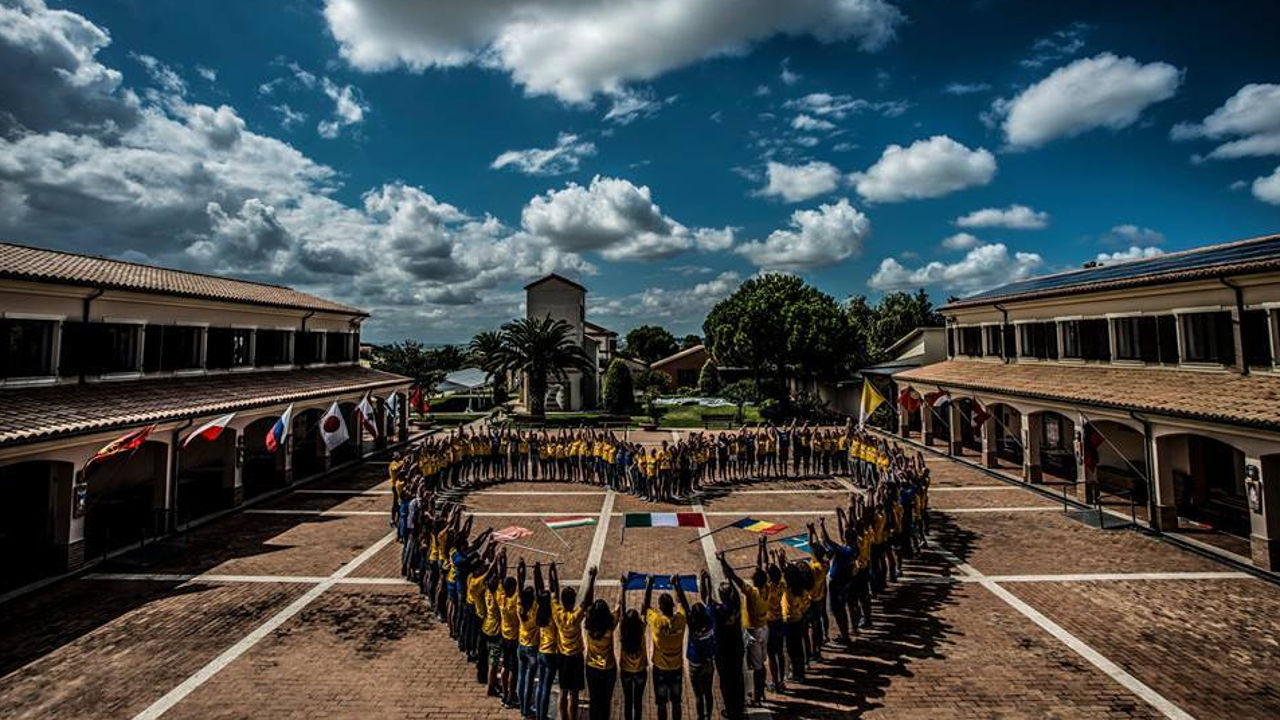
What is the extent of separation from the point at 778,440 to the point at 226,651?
57.2 feet

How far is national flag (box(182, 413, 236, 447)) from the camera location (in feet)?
48.6

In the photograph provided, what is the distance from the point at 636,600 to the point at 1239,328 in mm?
17217

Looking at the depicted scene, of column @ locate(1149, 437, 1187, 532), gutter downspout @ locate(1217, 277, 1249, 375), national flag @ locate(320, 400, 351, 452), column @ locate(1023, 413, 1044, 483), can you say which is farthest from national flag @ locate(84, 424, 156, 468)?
gutter downspout @ locate(1217, 277, 1249, 375)

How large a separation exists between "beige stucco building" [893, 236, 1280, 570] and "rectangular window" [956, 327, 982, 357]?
2.47 metres

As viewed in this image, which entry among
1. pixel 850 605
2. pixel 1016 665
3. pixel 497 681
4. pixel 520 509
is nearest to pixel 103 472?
pixel 520 509

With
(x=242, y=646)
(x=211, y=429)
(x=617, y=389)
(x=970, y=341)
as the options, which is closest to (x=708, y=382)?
(x=617, y=389)

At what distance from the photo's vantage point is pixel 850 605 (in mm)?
9406

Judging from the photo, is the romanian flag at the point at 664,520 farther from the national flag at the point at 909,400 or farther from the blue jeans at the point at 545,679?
the national flag at the point at 909,400

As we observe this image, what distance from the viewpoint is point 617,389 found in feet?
138

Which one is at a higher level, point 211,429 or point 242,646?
point 211,429

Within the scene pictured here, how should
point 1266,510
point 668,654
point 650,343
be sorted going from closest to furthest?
point 668,654 < point 1266,510 < point 650,343

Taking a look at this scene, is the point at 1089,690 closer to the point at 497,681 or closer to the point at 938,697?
the point at 938,697

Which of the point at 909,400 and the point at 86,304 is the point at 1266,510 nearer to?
the point at 909,400

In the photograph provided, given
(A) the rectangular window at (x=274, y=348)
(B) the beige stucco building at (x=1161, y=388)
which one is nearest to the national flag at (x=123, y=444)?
(A) the rectangular window at (x=274, y=348)
